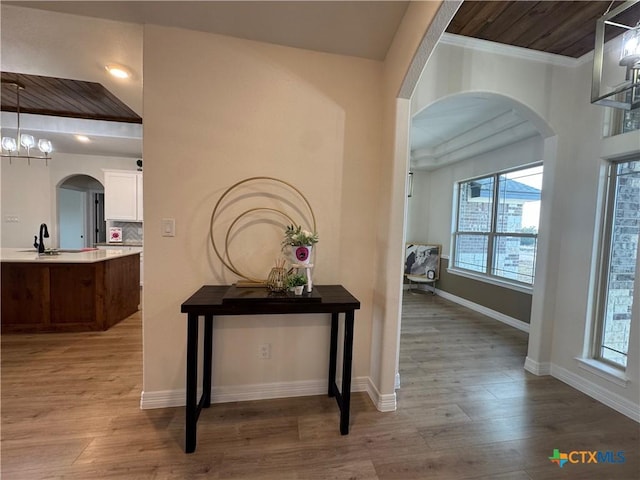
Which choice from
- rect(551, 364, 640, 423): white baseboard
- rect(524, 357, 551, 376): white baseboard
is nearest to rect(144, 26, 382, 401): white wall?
rect(524, 357, 551, 376): white baseboard

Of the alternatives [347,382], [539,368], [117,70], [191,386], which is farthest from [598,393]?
[117,70]

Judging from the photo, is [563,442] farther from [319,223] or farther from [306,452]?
[319,223]

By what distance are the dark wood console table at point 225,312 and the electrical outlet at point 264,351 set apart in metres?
0.35

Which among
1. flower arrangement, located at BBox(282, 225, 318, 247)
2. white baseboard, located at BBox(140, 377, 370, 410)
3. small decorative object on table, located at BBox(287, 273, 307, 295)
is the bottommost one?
white baseboard, located at BBox(140, 377, 370, 410)

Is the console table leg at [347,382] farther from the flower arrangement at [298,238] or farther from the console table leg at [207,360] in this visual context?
the console table leg at [207,360]

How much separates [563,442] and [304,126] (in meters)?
2.67

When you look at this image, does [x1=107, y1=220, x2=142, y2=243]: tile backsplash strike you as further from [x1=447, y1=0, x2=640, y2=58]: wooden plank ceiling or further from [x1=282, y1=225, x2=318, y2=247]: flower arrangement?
[x1=447, y1=0, x2=640, y2=58]: wooden plank ceiling

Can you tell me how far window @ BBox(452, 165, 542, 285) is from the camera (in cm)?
394

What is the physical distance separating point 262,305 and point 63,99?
4383 mm

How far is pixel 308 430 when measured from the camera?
1.78 meters

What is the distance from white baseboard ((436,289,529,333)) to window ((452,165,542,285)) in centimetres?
54

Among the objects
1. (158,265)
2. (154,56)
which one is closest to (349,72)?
(154,56)

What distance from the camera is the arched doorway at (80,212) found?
6.77 metres

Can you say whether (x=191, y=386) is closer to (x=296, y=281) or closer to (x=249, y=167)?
(x=296, y=281)
